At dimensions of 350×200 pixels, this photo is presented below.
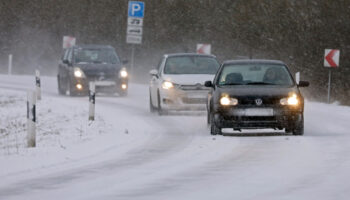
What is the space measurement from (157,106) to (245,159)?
1082 centimetres

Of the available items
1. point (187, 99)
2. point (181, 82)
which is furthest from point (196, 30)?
point (187, 99)

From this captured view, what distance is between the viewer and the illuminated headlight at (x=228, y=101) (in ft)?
59.4

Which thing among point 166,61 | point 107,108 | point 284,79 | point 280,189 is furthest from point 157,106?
point 280,189

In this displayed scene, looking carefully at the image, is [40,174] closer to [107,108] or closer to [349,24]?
[107,108]

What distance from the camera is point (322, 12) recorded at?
38.4 meters

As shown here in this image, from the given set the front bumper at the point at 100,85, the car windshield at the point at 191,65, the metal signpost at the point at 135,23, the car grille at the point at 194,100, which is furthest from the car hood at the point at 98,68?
the car grille at the point at 194,100

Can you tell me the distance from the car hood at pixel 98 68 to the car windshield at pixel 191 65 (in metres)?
7.50

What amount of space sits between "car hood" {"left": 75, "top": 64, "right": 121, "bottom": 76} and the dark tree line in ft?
22.2

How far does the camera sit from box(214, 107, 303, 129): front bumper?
58.9 ft

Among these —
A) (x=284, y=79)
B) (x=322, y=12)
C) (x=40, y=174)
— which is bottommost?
(x=40, y=174)

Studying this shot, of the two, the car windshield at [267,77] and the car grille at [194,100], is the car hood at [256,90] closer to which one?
the car windshield at [267,77]

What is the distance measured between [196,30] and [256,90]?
31.9m

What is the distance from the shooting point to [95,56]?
3481 centimetres

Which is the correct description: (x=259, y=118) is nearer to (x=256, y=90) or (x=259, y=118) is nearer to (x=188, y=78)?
(x=256, y=90)
